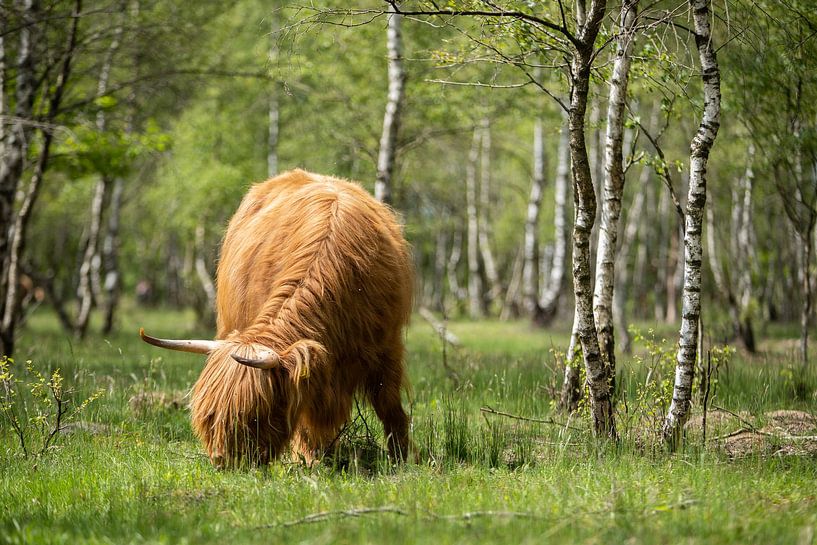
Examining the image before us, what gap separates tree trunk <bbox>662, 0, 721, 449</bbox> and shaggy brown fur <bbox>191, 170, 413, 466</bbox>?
184 centimetres

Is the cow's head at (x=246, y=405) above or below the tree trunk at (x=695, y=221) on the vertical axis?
below

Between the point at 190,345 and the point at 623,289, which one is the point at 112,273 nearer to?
the point at 623,289

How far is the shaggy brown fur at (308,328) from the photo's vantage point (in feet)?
16.4

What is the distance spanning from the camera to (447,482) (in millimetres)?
4703

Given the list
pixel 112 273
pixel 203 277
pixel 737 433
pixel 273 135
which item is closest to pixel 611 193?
pixel 737 433

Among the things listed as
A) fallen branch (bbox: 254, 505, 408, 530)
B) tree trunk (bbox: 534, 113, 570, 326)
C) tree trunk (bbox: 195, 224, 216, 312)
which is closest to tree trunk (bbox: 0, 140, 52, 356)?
fallen branch (bbox: 254, 505, 408, 530)

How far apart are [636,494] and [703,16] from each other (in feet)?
9.52

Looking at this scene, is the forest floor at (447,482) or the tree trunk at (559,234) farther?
the tree trunk at (559,234)

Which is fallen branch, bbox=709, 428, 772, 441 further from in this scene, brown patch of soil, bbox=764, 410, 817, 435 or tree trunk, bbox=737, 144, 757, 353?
tree trunk, bbox=737, 144, 757, 353

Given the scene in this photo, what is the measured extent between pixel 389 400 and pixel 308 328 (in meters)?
0.94

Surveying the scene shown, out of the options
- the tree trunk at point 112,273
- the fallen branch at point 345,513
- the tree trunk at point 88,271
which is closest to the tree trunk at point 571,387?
the fallen branch at point 345,513

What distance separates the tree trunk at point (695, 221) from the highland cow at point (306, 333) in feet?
6.04

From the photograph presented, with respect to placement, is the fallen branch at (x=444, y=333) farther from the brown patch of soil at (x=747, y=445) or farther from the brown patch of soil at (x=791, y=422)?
the brown patch of soil at (x=747, y=445)

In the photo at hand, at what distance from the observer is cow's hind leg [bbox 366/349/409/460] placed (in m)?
5.88
